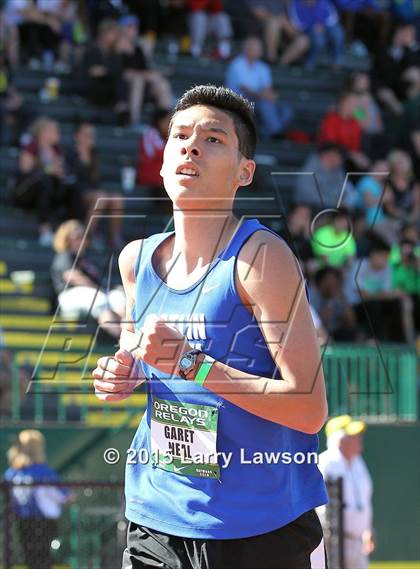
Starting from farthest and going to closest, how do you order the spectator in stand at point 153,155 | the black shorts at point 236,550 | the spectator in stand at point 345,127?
the spectator in stand at point 345,127
the spectator in stand at point 153,155
the black shorts at point 236,550

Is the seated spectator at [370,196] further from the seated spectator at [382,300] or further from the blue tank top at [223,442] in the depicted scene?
the blue tank top at [223,442]

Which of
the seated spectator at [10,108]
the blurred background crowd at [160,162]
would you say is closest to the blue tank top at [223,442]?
the blurred background crowd at [160,162]

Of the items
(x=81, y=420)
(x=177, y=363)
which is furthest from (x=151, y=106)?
(x=177, y=363)

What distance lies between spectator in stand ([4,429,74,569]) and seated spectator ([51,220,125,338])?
136 cm

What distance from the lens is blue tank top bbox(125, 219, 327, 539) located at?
373 cm

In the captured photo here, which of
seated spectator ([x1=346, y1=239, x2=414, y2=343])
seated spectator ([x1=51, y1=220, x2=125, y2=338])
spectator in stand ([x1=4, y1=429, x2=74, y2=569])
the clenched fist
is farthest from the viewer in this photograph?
seated spectator ([x1=346, y1=239, x2=414, y2=343])

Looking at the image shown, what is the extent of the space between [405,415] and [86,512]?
4104mm

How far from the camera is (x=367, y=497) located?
9.55 m

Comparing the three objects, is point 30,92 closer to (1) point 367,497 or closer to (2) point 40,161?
(2) point 40,161

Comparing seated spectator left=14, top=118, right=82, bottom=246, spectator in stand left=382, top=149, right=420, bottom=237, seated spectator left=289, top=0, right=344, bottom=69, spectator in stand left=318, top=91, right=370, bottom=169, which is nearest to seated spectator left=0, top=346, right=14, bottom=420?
seated spectator left=14, top=118, right=82, bottom=246

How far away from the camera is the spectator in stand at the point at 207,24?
731 inches

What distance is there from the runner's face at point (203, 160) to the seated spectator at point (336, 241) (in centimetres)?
993

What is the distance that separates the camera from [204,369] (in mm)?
3639

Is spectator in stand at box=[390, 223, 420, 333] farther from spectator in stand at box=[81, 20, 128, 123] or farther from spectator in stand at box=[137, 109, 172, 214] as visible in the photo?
spectator in stand at box=[81, 20, 128, 123]
